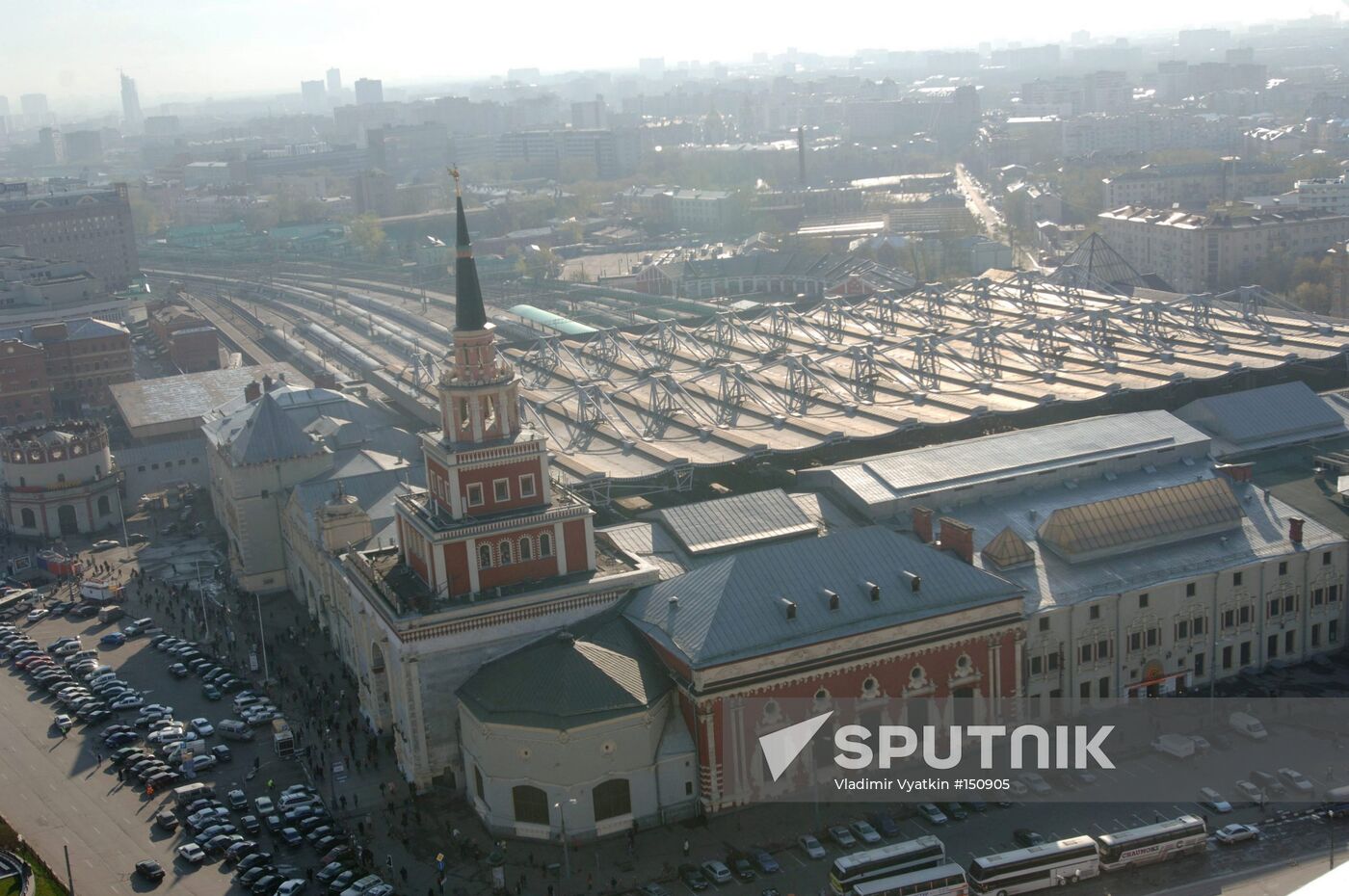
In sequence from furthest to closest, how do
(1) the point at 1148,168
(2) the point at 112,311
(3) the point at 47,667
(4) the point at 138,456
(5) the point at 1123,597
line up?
(1) the point at 1148,168 < (2) the point at 112,311 < (4) the point at 138,456 < (3) the point at 47,667 < (5) the point at 1123,597

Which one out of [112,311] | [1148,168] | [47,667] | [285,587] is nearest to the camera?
[47,667]

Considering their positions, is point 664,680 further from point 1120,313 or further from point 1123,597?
point 1120,313

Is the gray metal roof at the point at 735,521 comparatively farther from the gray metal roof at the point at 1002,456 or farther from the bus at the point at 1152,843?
the bus at the point at 1152,843

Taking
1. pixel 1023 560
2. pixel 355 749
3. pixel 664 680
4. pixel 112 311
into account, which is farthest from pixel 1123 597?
pixel 112 311

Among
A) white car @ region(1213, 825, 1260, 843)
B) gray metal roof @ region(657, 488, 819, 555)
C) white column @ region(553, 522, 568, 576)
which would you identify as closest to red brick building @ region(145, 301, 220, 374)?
gray metal roof @ region(657, 488, 819, 555)

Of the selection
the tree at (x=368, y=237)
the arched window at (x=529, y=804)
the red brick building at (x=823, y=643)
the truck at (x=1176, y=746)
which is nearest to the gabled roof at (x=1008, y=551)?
the red brick building at (x=823, y=643)

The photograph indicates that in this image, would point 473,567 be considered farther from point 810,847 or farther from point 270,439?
point 270,439

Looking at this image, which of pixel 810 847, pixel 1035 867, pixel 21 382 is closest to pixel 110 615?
pixel 810 847

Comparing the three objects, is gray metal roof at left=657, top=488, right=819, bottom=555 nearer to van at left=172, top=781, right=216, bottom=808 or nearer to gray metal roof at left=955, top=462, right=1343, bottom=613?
gray metal roof at left=955, top=462, right=1343, bottom=613

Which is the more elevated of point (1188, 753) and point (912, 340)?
point (912, 340)
